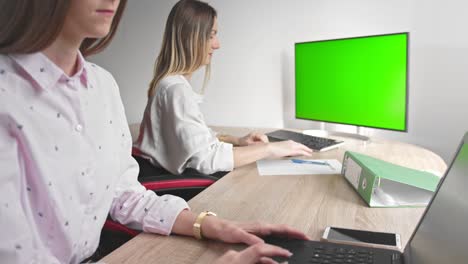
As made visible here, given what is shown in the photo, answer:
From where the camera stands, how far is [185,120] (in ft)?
5.26

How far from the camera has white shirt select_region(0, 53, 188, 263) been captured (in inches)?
27.9

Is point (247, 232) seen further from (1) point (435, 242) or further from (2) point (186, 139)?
(2) point (186, 139)

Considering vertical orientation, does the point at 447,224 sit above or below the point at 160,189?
above

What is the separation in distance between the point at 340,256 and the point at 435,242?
167 millimetres

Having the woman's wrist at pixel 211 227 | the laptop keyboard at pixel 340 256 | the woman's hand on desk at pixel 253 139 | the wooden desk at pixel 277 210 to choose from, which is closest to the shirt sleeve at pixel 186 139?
the wooden desk at pixel 277 210

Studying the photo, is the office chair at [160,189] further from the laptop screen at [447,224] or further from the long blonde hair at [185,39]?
the laptop screen at [447,224]

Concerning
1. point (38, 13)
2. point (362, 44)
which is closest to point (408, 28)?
point (362, 44)

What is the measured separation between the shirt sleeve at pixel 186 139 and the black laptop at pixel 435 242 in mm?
722

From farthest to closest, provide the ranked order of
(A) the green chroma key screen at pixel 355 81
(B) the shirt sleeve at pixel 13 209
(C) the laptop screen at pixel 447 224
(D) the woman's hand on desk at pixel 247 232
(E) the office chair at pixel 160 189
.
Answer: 1. (A) the green chroma key screen at pixel 355 81
2. (E) the office chair at pixel 160 189
3. (D) the woman's hand on desk at pixel 247 232
4. (B) the shirt sleeve at pixel 13 209
5. (C) the laptop screen at pixel 447 224

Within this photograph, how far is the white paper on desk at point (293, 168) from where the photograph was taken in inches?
53.8

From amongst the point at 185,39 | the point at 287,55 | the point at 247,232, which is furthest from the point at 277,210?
the point at 287,55

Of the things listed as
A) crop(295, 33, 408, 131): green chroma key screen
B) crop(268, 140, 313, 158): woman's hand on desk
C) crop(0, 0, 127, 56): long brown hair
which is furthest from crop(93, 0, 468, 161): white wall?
crop(0, 0, 127, 56): long brown hair

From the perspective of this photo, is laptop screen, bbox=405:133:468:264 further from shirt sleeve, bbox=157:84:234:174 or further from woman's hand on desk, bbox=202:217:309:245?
shirt sleeve, bbox=157:84:234:174

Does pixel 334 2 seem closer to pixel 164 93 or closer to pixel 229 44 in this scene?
pixel 229 44
